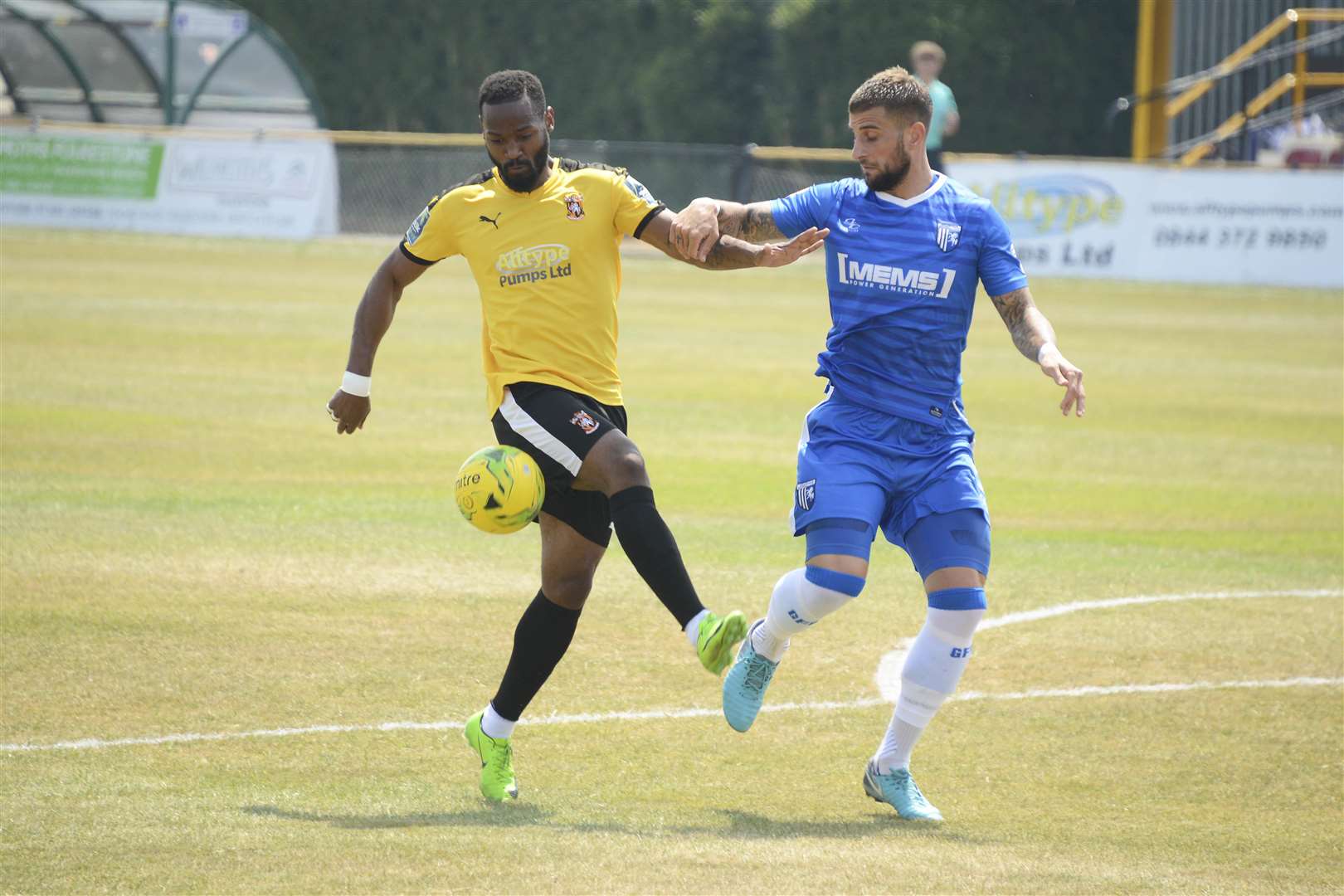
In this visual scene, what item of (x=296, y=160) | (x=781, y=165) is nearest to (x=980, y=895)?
(x=296, y=160)

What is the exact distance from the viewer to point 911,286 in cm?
587

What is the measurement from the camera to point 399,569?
30.6ft

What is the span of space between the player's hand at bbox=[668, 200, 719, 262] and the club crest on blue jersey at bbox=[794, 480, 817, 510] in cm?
87

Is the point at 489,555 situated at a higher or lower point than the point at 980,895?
lower

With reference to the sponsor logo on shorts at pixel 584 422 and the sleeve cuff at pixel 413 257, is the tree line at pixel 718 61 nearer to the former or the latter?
the sleeve cuff at pixel 413 257

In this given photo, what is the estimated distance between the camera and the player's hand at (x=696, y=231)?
5945 millimetres

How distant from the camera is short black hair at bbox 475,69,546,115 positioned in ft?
19.2

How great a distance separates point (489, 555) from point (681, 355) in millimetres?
9518

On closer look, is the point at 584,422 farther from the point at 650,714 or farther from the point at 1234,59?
the point at 1234,59

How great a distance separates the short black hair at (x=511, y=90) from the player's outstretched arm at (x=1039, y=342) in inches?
67.3

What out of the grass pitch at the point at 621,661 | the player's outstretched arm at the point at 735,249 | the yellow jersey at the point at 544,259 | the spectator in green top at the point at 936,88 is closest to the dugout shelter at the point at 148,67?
the spectator in green top at the point at 936,88

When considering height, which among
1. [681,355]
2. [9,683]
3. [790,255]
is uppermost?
[790,255]

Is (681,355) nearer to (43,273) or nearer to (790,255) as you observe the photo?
(43,273)

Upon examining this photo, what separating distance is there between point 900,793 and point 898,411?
1.29 metres
